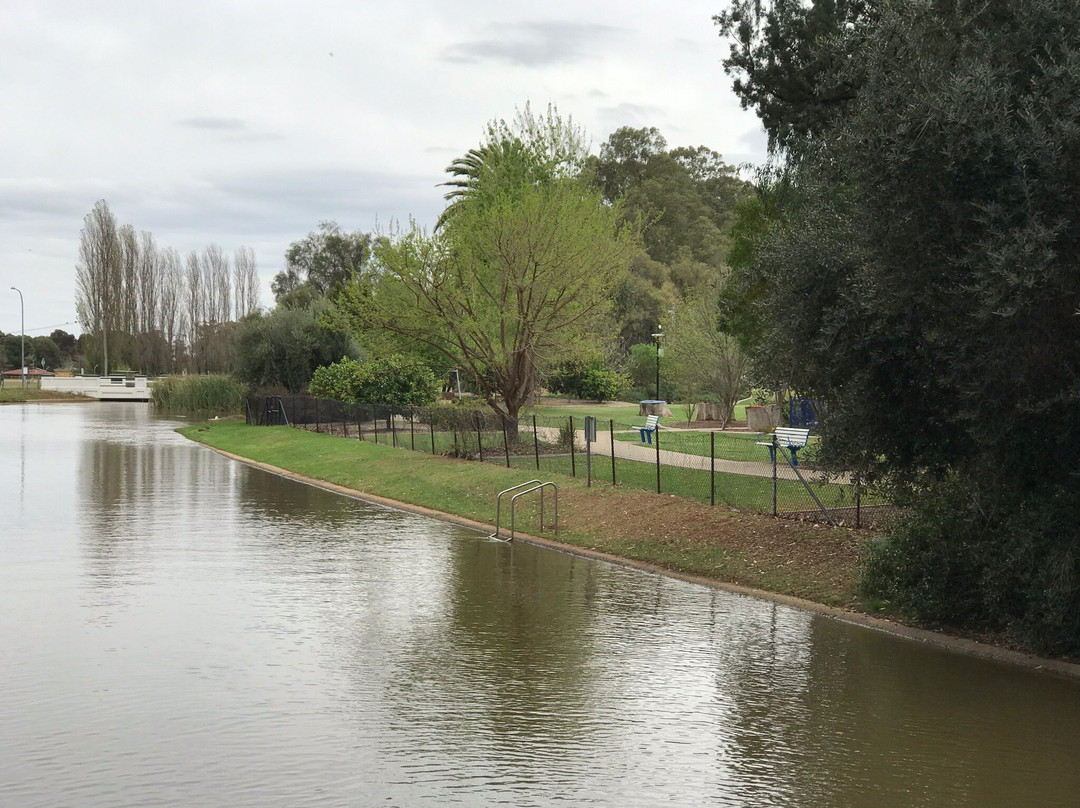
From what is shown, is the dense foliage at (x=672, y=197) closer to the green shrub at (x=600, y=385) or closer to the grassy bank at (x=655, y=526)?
the green shrub at (x=600, y=385)

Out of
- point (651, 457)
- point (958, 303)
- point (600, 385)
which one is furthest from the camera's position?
point (600, 385)

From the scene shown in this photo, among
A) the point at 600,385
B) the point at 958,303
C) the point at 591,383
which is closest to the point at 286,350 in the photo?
the point at 591,383

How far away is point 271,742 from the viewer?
28.0ft

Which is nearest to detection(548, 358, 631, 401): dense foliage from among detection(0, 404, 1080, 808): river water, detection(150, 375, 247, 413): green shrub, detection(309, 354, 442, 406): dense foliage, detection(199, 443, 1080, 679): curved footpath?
detection(150, 375, 247, 413): green shrub

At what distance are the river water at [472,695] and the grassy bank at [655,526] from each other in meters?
1.01

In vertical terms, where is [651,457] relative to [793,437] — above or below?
below

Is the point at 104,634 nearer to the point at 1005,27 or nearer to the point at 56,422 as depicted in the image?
the point at 1005,27

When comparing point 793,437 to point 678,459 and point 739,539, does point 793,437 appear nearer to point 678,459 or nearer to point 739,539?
point 678,459

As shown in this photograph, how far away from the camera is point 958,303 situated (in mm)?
10867

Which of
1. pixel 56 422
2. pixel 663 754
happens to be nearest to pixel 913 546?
pixel 663 754

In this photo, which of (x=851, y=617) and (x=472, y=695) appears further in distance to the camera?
(x=851, y=617)

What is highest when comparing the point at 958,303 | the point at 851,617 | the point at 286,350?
the point at 286,350

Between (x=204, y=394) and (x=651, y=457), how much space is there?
48.4 m

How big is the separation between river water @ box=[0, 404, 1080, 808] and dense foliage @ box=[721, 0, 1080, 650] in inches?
49.0
